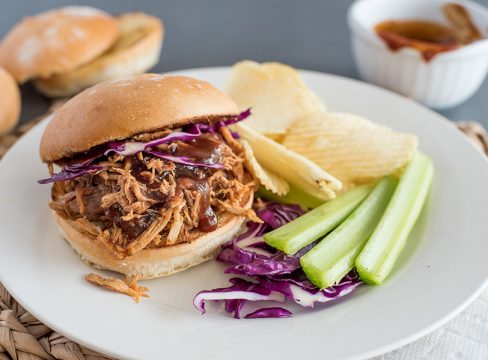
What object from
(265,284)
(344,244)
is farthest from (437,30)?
(265,284)

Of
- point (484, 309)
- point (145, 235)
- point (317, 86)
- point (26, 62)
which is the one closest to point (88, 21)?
point (26, 62)

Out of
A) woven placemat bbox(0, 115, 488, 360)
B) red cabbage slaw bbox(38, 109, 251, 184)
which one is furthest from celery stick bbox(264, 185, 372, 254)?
woven placemat bbox(0, 115, 488, 360)

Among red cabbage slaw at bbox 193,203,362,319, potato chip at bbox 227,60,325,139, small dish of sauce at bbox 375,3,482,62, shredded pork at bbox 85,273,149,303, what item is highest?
small dish of sauce at bbox 375,3,482,62

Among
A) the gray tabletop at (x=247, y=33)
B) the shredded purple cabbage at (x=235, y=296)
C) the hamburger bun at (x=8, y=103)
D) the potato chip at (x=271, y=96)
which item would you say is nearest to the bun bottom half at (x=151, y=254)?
the shredded purple cabbage at (x=235, y=296)

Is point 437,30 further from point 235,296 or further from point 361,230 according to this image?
point 235,296

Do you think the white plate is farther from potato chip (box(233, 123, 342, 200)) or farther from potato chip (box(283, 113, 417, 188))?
potato chip (box(233, 123, 342, 200))

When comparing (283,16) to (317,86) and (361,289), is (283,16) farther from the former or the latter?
(361,289)
